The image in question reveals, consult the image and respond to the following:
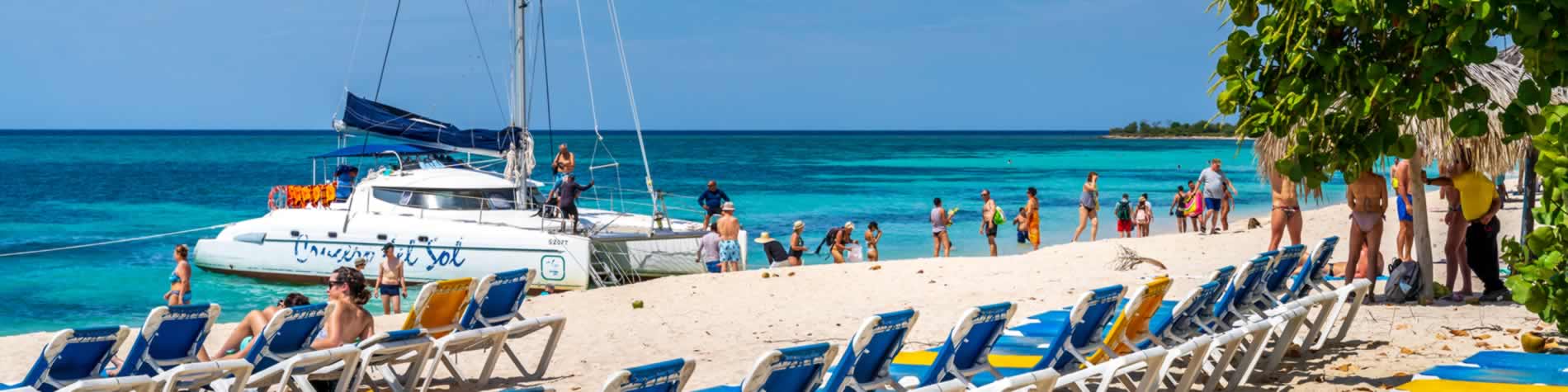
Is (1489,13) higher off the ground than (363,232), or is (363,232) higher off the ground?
(1489,13)

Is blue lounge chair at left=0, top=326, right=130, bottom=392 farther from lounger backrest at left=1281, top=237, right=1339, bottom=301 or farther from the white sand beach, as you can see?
lounger backrest at left=1281, top=237, right=1339, bottom=301

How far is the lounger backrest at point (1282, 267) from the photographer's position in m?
7.93

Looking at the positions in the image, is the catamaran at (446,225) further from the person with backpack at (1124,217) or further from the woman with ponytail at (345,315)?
the woman with ponytail at (345,315)

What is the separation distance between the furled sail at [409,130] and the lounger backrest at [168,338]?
15.4 meters

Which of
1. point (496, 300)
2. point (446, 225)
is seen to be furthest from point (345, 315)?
point (446, 225)

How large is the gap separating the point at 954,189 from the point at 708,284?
44430 millimetres

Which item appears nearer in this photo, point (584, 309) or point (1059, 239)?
point (584, 309)

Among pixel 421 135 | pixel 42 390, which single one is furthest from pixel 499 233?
pixel 42 390

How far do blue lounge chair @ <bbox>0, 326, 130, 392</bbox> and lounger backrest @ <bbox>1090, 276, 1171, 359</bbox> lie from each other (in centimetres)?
424

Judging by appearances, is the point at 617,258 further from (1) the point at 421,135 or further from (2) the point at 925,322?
(2) the point at 925,322

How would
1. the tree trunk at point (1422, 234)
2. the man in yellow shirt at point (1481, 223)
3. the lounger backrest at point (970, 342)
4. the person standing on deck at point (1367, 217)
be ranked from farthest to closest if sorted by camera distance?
1. the person standing on deck at point (1367, 217)
2. the man in yellow shirt at point (1481, 223)
3. the tree trunk at point (1422, 234)
4. the lounger backrest at point (970, 342)

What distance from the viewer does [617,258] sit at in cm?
1833

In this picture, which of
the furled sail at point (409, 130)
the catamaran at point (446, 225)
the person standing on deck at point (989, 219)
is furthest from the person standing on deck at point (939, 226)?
the furled sail at point (409, 130)

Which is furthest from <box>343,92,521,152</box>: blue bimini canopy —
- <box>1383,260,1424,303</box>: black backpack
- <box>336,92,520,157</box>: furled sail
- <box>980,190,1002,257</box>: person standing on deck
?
<box>1383,260,1424,303</box>: black backpack
